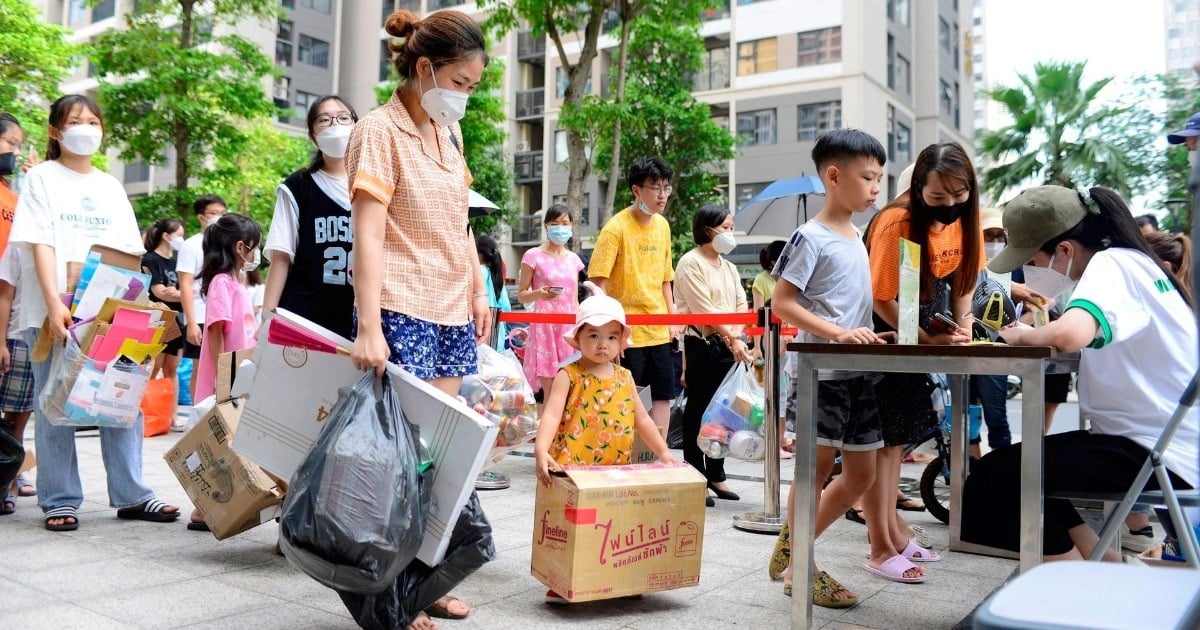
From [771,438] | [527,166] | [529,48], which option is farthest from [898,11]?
[771,438]

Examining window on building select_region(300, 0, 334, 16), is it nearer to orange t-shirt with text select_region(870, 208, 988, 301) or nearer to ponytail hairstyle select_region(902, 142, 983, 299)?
orange t-shirt with text select_region(870, 208, 988, 301)

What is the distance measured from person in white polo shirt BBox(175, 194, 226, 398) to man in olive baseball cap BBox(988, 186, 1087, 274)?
4.18 metres

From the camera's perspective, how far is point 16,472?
13.1 feet

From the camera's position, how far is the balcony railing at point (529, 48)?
34.1 meters

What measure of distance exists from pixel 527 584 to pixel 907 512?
247 cm

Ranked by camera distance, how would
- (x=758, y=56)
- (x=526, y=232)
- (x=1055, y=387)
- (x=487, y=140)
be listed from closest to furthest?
(x=1055, y=387) < (x=487, y=140) < (x=758, y=56) < (x=526, y=232)

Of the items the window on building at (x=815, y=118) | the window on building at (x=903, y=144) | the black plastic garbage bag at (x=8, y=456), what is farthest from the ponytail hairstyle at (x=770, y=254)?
the window on building at (x=903, y=144)

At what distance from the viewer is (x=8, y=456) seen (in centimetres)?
395

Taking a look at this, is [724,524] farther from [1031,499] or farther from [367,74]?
[367,74]

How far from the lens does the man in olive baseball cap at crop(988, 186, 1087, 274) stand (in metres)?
2.64

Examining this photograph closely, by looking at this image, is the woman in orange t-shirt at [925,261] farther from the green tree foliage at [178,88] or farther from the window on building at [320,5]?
the window on building at [320,5]

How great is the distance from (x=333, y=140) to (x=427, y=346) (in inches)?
45.0

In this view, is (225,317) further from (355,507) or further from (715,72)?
(715,72)

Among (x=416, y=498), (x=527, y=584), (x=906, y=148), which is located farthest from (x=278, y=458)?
(x=906, y=148)
